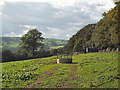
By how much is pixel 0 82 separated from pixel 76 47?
184 feet

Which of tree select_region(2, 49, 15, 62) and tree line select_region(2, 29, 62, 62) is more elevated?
tree line select_region(2, 29, 62, 62)

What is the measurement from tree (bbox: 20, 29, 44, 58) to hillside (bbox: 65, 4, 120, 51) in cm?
1688

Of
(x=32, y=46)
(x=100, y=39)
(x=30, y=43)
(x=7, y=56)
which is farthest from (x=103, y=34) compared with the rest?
(x=7, y=56)

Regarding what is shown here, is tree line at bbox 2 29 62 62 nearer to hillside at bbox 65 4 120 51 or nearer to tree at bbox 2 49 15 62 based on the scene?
tree at bbox 2 49 15 62

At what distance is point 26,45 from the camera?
66312 millimetres

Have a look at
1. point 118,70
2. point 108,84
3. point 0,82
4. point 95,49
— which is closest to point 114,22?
point 95,49

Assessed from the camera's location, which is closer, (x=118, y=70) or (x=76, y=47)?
(x=118, y=70)

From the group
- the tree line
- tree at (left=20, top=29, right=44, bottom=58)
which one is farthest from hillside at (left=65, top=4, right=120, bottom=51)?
tree at (left=20, top=29, right=44, bottom=58)

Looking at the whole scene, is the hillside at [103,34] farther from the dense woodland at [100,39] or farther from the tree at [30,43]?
the tree at [30,43]

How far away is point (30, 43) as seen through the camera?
67188mm

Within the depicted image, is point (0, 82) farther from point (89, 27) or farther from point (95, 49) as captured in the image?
point (89, 27)

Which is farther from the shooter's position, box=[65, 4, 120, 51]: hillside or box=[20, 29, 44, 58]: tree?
box=[20, 29, 44, 58]: tree

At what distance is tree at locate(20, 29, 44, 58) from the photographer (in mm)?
66562

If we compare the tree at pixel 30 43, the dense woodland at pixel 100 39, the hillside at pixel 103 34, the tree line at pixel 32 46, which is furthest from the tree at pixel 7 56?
the hillside at pixel 103 34
